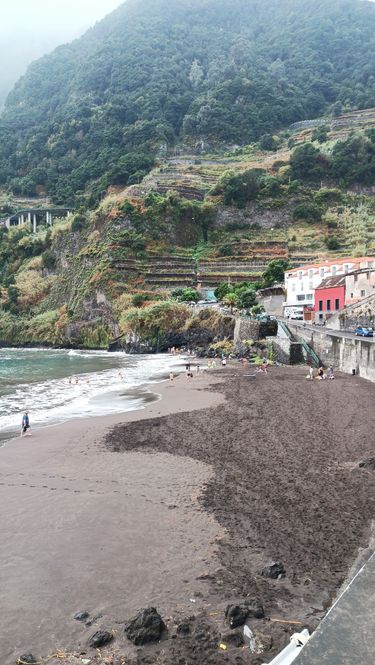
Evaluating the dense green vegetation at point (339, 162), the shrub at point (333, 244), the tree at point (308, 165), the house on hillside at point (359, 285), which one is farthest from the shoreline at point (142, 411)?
the dense green vegetation at point (339, 162)

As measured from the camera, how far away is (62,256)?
82812 millimetres

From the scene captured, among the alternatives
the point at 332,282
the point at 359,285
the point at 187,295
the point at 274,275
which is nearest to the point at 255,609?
the point at 359,285

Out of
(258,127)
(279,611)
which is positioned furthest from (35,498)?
(258,127)

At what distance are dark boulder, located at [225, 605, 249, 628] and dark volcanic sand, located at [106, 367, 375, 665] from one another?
0.13 meters

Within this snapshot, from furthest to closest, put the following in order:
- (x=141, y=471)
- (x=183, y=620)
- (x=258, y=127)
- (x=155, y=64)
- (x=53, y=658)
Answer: (x=155, y=64) → (x=258, y=127) → (x=141, y=471) → (x=183, y=620) → (x=53, y=658)

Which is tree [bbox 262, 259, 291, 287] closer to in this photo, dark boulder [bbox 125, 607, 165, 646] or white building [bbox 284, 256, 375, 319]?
white building [bbox 284, 256, 375, 319]

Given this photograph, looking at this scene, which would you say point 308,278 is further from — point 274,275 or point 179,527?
point 179,527

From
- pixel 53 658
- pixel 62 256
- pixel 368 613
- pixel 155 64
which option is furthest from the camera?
pixel 155 64

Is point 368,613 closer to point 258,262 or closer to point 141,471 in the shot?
point 141,471

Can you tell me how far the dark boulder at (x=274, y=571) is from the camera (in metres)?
7.64

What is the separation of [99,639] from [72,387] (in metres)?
25.6

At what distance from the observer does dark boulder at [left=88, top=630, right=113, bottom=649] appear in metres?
6.16

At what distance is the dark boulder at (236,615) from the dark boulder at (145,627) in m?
0.89

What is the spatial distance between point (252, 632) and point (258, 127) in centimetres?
13161
